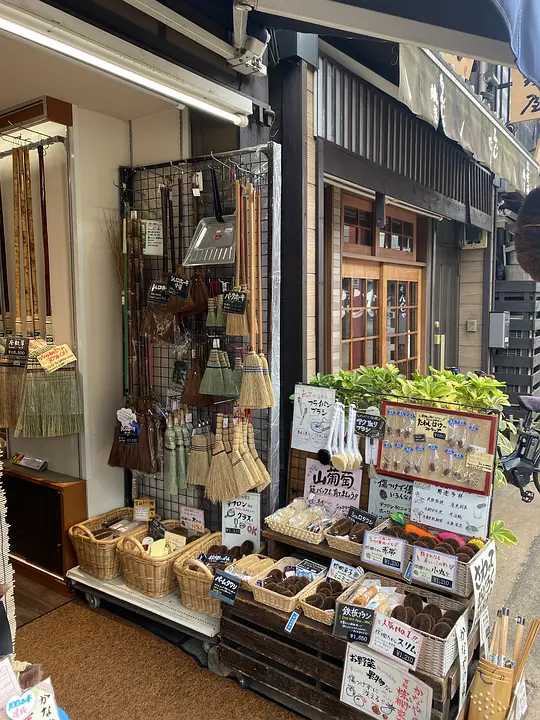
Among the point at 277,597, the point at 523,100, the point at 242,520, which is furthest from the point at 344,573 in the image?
the point at 523,100

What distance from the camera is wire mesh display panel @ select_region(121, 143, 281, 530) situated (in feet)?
9.17

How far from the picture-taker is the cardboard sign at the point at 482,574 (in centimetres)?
224

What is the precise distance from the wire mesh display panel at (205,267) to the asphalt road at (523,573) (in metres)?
1.43

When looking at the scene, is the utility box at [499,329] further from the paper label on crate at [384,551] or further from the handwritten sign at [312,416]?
the paper label on crate at [384,551]

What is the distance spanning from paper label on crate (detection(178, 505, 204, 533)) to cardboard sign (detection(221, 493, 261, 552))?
0.18 m

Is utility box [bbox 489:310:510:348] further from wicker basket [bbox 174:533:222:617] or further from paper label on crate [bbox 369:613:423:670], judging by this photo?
paper label on crate [bbox 369:613:423:670]

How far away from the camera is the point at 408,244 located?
5.88 meters

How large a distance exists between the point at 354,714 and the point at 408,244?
4677mm

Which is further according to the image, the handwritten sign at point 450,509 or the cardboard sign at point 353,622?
the handwritten sign at point 450,509

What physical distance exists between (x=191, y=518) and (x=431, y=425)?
1.42 m

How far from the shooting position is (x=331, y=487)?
9.52ft

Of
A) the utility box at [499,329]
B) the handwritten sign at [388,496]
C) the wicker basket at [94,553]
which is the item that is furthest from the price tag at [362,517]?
the utility box at [499,329]

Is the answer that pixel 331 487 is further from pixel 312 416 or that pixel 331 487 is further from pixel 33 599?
pixel 33 599

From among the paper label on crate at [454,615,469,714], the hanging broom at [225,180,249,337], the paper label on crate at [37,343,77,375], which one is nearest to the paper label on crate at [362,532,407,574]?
the paper label on crate at [454,615,469,714]
